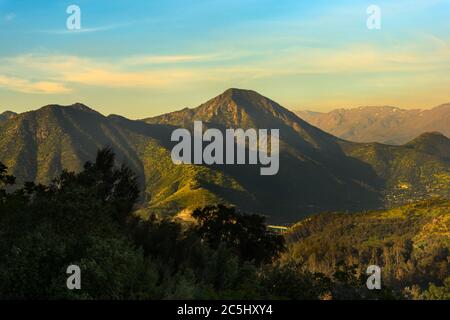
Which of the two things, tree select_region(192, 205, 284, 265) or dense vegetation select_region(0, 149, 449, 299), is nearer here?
dense vegetation select_region(0, 149, 449, 299)

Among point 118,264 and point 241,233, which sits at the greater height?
point 118,264

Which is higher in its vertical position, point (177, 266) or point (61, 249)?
point (61, 249)

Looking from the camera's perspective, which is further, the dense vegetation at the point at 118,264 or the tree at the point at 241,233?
the tree at the point at 241,233

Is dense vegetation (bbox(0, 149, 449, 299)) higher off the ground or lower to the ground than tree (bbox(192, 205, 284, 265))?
A: higher

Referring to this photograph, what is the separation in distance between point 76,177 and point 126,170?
27.5ft

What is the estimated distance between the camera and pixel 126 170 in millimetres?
57531

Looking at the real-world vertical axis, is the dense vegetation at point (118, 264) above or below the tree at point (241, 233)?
above

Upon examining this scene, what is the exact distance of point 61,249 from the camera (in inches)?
799

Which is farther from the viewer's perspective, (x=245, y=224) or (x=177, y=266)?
(x=245, y=224)

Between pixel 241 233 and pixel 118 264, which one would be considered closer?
pixel 118 264
